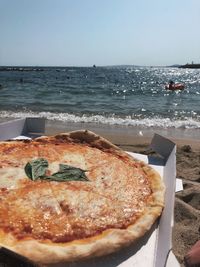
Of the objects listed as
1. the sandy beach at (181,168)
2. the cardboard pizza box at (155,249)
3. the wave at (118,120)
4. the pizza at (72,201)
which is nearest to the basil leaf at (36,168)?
the pizza at (72,201)

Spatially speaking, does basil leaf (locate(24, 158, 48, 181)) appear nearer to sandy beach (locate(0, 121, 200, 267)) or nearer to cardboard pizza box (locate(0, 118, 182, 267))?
cardboard pizza box (locate(0, 118, 182, 267))

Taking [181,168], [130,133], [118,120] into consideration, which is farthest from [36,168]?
[118,120]

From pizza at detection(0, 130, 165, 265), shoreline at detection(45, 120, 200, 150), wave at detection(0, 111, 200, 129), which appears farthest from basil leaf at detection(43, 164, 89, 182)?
wave at detection(0, 111, 200, 129)

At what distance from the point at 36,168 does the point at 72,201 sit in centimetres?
69

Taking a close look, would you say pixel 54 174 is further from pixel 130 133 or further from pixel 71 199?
pixel 130 133

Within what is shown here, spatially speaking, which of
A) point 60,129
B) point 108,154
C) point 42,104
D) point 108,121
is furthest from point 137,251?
point 42,104

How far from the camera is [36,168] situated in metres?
3.51

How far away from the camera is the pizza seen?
8.18 ft

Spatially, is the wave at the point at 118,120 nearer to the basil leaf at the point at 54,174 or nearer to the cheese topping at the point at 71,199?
the cheese topping at the point at 71,199

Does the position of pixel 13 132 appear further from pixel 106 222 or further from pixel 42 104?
pixel 42 104

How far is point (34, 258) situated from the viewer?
2.25m

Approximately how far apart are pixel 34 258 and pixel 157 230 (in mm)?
1085

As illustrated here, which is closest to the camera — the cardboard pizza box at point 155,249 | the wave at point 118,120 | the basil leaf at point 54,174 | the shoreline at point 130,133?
the cardboard pizza box at point 155,249

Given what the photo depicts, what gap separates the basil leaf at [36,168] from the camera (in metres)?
3.36
